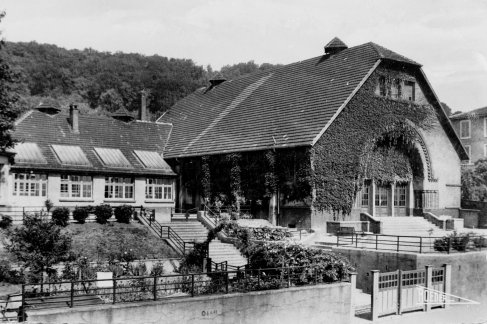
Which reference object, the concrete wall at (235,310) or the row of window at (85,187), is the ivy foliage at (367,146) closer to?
the row of window at (85,187)

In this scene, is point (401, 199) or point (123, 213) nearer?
point (123, 213)

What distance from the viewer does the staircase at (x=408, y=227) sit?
111 ft

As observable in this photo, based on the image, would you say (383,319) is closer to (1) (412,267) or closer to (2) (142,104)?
(1) (412,267)

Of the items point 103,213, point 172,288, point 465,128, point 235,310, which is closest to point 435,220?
point 103,213

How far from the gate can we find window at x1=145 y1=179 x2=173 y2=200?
21.8 metres

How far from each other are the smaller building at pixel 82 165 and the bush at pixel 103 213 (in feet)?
16.7

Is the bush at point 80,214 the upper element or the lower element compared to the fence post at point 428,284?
upper

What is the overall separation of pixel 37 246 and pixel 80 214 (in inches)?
469

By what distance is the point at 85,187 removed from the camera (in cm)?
3712

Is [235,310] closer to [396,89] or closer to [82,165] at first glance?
[82,165]

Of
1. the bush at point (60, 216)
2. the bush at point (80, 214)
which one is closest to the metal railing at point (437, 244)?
the bush at point (80, 214)

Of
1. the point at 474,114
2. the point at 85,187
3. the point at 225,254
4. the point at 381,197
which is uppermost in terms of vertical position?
the point at 474,114

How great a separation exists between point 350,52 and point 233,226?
16330 millimetres

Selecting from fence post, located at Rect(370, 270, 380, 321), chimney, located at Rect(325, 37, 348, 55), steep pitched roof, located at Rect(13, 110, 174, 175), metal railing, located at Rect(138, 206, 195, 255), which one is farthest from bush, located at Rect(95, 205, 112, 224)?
chimney, located at Rect(325, 37, 348, 55)
